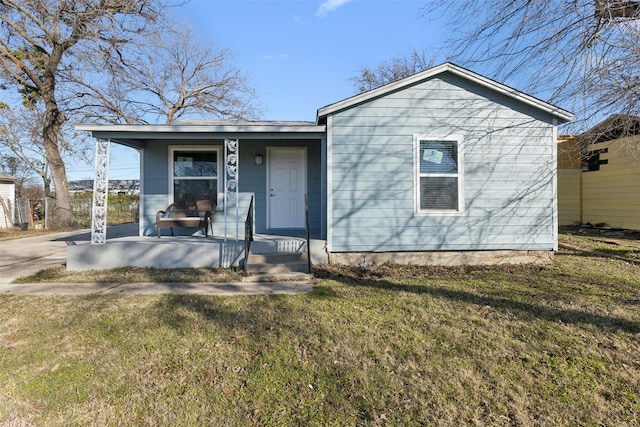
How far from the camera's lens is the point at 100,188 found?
261 inches

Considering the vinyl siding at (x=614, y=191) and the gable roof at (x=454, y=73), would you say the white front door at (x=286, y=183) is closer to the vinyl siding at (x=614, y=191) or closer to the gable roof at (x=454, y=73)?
the gable roof at (x=454, y=73)

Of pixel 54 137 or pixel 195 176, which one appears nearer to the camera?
pixel 195 176

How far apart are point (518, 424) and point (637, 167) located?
13407mm

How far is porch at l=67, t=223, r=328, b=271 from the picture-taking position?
6.54 m

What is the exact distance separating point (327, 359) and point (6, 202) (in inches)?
865


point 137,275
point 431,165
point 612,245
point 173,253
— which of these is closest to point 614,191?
point 612,245

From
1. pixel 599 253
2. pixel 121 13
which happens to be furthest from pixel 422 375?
pixel 121 13

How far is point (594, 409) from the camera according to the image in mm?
2414

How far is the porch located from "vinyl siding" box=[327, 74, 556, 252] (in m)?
0.92

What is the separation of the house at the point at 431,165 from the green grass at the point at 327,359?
1.92 meters

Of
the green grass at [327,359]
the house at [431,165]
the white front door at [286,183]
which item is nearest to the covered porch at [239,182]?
the white front door at [286,183]

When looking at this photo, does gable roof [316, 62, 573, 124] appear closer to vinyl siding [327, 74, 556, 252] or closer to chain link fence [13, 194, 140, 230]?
vinyl siding [327, 74, 556, 252]

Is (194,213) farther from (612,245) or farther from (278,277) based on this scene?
(612,245)

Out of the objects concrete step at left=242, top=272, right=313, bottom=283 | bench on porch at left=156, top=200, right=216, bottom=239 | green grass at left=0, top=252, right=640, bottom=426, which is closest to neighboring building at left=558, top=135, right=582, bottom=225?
green grass at left=0, top=252, right=640, bottom=426
